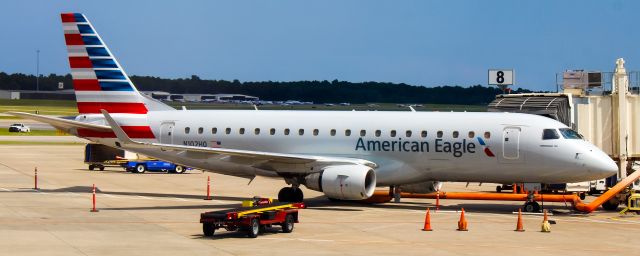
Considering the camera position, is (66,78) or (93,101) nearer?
(93,101)

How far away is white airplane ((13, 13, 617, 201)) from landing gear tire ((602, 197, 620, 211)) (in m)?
3.64

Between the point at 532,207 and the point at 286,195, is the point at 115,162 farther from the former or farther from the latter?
the point at 532,207

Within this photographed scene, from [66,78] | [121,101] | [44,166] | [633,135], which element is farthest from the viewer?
[66,78]

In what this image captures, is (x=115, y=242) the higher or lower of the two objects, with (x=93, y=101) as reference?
lower

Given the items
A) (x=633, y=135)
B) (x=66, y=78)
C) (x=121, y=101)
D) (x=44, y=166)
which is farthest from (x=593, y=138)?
(x=66, y=78)

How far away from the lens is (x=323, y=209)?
129 ft

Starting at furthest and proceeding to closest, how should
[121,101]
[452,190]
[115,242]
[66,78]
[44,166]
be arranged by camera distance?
[66,78], [44,166], [452,190], [121,101], [115,242]

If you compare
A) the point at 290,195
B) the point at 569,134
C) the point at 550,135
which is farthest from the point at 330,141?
the point at 569,134

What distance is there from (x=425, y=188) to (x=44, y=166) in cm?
2826

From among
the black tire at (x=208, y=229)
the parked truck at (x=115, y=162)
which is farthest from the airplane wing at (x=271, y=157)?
the parked truck at (x=115, y=162)

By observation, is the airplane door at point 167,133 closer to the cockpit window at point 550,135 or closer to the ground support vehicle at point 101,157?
the cockpit window at point 550,135

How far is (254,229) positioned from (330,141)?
37.8 ft

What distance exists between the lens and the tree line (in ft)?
427

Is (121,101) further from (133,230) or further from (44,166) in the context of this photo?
(44,166)
